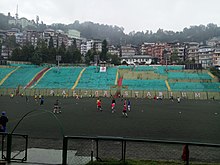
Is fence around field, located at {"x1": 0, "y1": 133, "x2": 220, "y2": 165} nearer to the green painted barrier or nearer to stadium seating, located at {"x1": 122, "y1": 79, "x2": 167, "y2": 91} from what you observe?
the green painted barrier

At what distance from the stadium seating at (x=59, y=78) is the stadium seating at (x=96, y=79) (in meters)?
2.53

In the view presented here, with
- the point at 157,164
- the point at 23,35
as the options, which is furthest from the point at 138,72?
the point at 23,35

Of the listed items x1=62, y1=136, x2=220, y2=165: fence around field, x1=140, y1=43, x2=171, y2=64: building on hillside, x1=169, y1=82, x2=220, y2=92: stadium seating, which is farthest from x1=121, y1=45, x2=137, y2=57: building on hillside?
x1=62, y1=136, x2=220, y2=165: fence around field

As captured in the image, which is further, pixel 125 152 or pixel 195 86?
pixel 195 86

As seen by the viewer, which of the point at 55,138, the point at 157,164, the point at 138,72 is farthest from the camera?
the point at 138,72

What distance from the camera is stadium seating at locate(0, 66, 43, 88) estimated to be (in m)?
58.8

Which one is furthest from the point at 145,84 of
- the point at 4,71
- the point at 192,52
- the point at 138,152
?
the point at 192,52

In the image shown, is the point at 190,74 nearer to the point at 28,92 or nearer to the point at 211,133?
the point at 28,92

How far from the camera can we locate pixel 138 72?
66.8 m

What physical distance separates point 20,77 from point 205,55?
101 meters

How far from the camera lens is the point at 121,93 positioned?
5312 centimetres

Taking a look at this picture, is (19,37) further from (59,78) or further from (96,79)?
(96,79)

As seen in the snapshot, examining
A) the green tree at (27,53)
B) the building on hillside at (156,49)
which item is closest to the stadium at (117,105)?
the green tree at (27,53)

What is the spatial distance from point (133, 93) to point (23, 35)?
138 metres
